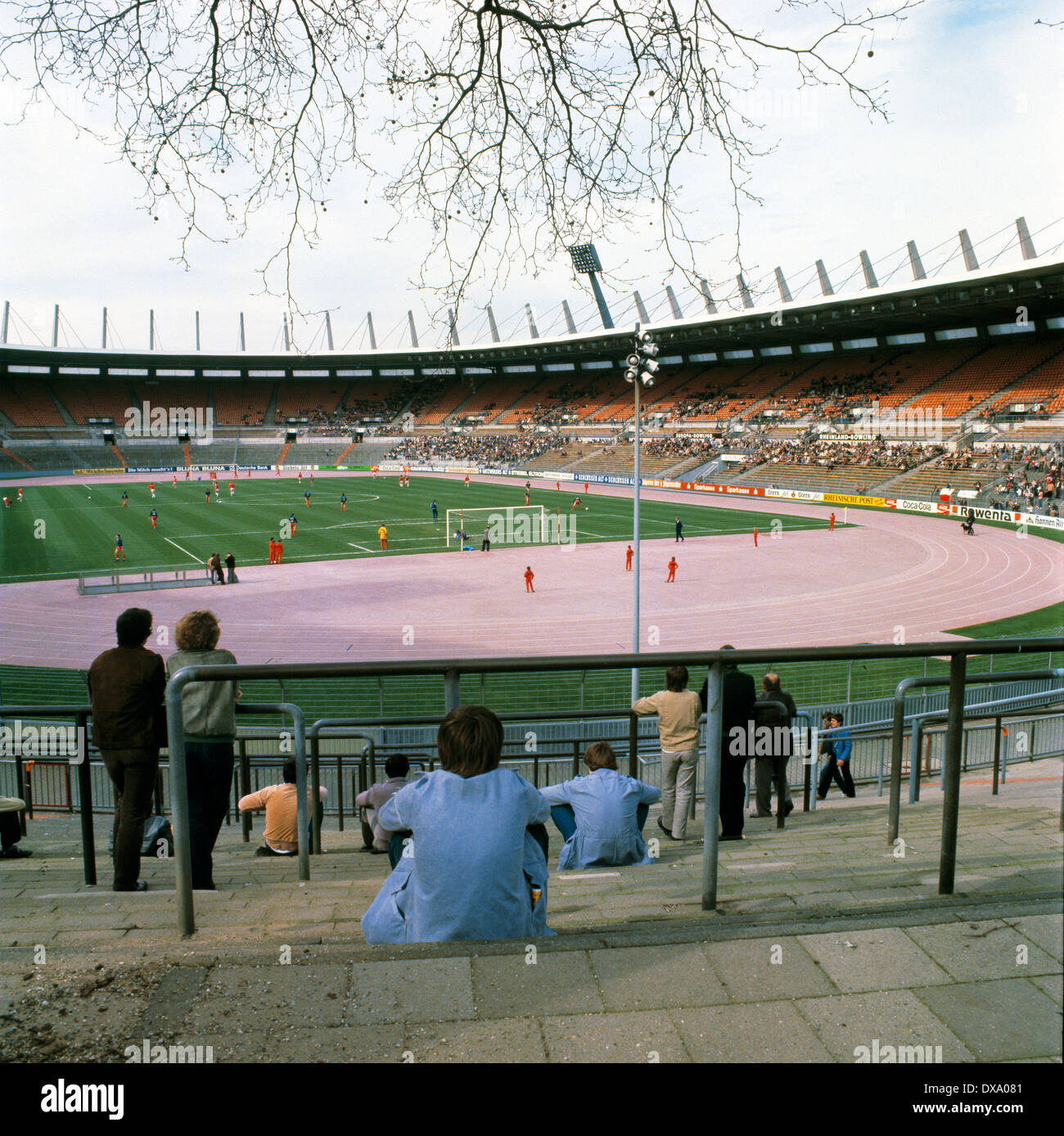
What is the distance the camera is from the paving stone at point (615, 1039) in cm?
228

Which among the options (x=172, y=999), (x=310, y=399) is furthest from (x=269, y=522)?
(x=310, y=399)

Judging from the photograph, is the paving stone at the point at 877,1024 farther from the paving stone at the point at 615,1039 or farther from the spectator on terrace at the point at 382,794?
the spectator on terrace at the point at 382,794

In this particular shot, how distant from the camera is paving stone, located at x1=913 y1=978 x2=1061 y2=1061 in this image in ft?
7.64

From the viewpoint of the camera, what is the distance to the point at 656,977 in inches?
106

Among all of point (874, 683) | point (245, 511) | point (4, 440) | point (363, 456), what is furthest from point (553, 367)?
point (874, 683)

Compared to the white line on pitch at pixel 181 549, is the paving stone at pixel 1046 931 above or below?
above

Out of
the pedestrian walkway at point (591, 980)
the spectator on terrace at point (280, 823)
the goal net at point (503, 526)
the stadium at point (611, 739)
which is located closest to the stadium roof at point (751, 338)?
the stadium at point (611, 739)

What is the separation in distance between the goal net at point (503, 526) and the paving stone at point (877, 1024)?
119 feet

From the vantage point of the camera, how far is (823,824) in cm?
668

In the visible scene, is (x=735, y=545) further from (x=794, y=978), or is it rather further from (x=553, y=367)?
(x=553, y=367)

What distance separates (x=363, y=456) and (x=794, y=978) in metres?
89.7

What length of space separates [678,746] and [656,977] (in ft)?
12.5

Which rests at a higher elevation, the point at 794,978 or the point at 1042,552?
the point at 794,978

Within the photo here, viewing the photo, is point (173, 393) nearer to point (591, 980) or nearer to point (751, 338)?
point (751, 338)
